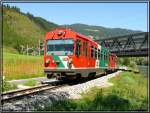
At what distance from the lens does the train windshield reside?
21688mm

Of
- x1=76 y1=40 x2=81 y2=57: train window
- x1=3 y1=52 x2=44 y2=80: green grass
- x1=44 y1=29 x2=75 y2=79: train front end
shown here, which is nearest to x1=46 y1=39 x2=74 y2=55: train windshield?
x1=44 y1=29 x2=75 y2=79: train front end

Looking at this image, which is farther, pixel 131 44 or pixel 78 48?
pixel 131 44

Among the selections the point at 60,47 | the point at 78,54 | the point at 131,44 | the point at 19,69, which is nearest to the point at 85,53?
the point at 78,54

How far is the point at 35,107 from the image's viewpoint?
12211 mm

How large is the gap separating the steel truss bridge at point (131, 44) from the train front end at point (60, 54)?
62.3 meters

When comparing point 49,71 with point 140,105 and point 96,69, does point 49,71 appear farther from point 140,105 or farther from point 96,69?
point 140,105

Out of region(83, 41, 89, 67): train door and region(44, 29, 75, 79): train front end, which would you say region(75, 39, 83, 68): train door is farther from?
region(83, 41, 89, 67): train door

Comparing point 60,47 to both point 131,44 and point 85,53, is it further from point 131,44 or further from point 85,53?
point 131,44

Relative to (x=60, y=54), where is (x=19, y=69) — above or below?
below

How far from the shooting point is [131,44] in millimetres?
95438

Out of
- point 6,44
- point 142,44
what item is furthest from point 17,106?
point 6,44

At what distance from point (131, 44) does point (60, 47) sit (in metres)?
75.2

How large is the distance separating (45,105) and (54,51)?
9.38 meters

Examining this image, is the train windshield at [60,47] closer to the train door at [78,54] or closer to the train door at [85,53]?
the train door at [78,54]
